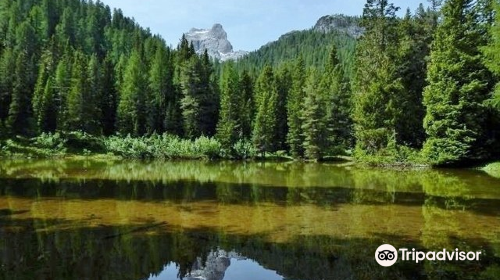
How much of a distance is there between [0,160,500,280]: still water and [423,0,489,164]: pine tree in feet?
50.0

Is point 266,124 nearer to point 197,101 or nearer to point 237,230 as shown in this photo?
point 197,101

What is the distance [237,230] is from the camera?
1375cm

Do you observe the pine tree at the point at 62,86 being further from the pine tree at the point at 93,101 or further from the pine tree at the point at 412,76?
the pine tree at the point at 412,76

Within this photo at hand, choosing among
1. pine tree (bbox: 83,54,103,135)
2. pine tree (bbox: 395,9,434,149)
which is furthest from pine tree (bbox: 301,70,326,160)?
pine tree (bbox: 83,54,103,135)

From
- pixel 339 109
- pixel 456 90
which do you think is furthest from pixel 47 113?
pixel 456 90

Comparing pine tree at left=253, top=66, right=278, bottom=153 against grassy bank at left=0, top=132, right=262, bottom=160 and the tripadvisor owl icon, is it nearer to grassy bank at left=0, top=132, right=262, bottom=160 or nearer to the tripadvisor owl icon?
grassy bank at left=0, top=132, right=262, bottom=160

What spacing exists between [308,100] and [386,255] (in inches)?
1743

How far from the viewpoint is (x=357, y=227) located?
14.3 m

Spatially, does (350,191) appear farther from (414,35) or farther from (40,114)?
(40,114)

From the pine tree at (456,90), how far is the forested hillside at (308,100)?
0.12 m

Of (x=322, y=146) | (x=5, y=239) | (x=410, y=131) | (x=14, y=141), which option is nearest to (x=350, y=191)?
(x=5, y=239)

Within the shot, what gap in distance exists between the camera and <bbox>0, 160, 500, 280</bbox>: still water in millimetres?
9969

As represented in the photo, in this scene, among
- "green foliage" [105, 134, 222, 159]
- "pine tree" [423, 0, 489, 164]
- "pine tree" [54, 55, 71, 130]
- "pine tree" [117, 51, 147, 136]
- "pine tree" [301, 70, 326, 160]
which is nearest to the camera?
"pine tree" [423, 0, 489, 164]

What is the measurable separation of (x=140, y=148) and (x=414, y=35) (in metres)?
35.3
